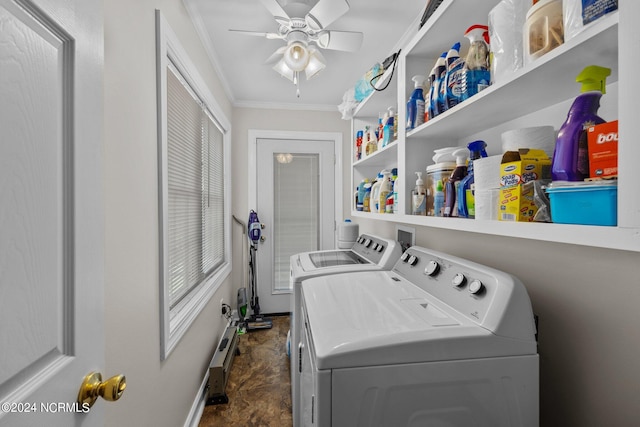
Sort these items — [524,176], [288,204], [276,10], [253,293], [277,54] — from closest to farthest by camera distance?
[524,176], [276,10], [277,54], [253,293], [288,204]

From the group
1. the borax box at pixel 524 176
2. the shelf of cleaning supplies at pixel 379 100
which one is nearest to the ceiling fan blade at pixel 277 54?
the shelf of cleaning supplies at pixel 379 100

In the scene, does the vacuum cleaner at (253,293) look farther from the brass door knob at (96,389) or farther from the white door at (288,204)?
the brass door knob at (96,389)

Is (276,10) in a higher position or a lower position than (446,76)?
higher

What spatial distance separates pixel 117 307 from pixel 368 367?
0.83 meters

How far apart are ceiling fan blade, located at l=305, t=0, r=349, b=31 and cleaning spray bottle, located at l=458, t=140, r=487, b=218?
100 centimetres

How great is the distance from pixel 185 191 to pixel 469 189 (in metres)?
1.64

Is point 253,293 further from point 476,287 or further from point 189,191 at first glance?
point 476,287

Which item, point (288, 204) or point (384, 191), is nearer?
point (384, 191)

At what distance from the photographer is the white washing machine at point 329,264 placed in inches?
57.2

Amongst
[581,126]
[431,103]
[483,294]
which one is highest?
[431,103]

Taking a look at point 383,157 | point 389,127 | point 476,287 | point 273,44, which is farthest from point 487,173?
point 273,44

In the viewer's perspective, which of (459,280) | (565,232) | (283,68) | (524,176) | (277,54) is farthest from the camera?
(283,68)

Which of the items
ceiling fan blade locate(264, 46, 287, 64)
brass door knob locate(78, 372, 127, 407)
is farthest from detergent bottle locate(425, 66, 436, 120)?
brass door knob locate(78, 372, 127, 407)

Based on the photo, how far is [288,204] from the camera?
10.6 feet
